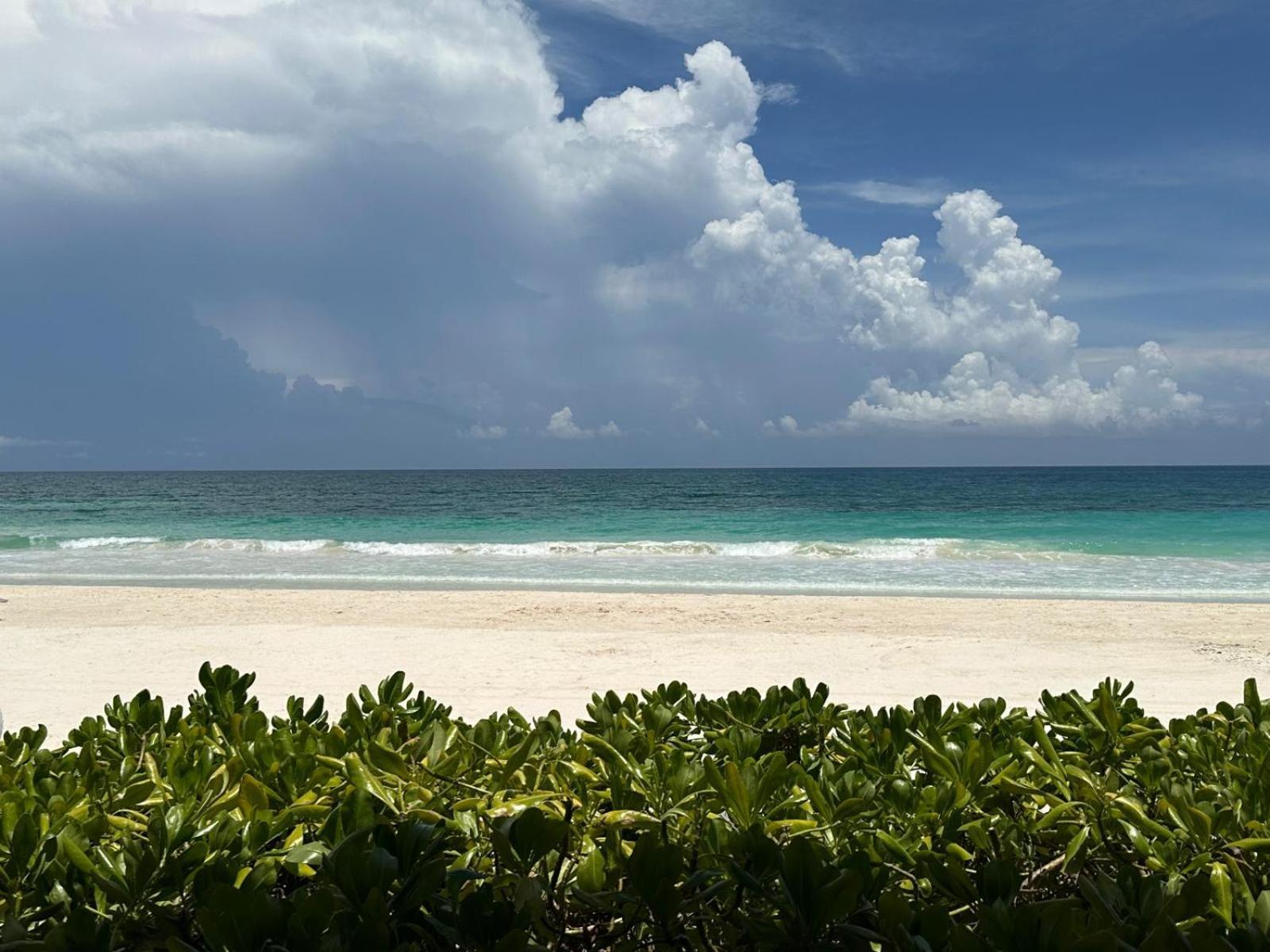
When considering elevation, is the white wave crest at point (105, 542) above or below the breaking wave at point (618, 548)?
below

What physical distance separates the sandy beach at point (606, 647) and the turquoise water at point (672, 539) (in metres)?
3.56

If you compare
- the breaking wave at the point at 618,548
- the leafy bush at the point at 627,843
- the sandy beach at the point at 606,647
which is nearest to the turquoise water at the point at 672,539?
the breaking wave at the point at 618,548

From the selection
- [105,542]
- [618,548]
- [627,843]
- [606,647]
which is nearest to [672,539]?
[618,548]

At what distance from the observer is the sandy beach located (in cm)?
704

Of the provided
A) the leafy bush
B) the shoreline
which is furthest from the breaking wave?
the leafy bush

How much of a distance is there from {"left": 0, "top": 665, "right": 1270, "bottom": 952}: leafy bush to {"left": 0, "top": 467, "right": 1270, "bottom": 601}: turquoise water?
13.5m

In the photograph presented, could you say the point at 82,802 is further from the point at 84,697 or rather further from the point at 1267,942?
the point at 84,697

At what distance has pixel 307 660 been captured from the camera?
8.09 metres

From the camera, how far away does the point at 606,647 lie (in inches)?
344

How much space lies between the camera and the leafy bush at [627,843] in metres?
1.23

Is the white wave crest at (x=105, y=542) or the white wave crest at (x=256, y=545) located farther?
the white wave crest at (x=105, y=542)

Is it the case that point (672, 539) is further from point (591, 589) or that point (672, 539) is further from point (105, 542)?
point (105, 542)

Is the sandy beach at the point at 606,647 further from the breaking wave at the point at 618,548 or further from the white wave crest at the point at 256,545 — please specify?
the white wave crest at the point at 256,545

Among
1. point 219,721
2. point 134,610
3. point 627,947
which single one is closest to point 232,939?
point 627,947
